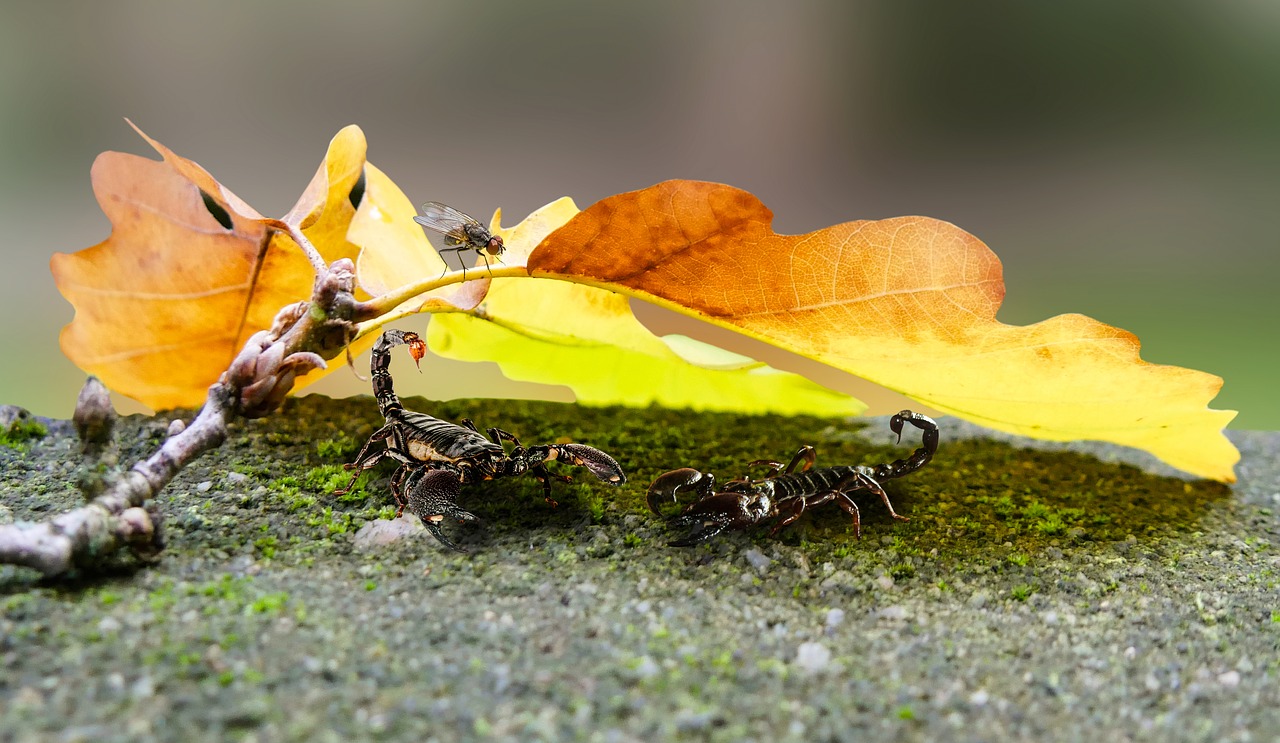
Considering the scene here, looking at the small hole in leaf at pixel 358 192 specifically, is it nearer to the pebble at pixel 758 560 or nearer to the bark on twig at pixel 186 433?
the bark on twig at pixel 186 433

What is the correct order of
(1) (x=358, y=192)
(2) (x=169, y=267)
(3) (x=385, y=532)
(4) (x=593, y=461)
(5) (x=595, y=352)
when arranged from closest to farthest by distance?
(3) (x=385, y=532) → (4) (x=593, y=461) → (2) (x=169, y=267) → (1) (x=358, y=192) → (5) (x=595, y=352)

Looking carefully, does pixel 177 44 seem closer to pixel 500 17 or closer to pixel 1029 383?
pixel 500 17

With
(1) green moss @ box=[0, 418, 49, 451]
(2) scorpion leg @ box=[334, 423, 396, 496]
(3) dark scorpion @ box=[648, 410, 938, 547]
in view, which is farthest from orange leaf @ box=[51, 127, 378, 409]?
(3) dark scorpion @ box=[648, 410, 938, 547]

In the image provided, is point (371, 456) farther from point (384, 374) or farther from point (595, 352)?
point (595, 352)

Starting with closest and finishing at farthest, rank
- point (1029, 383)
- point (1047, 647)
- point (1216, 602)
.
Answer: point (1047, 647), point (1216, 602), point (1029, 383)

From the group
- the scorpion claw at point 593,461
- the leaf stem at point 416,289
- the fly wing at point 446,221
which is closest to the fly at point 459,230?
the fly wing at point 446,221

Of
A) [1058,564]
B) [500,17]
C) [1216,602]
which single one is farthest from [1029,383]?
[500,17]

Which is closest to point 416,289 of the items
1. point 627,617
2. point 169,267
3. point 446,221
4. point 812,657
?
point 446,221
